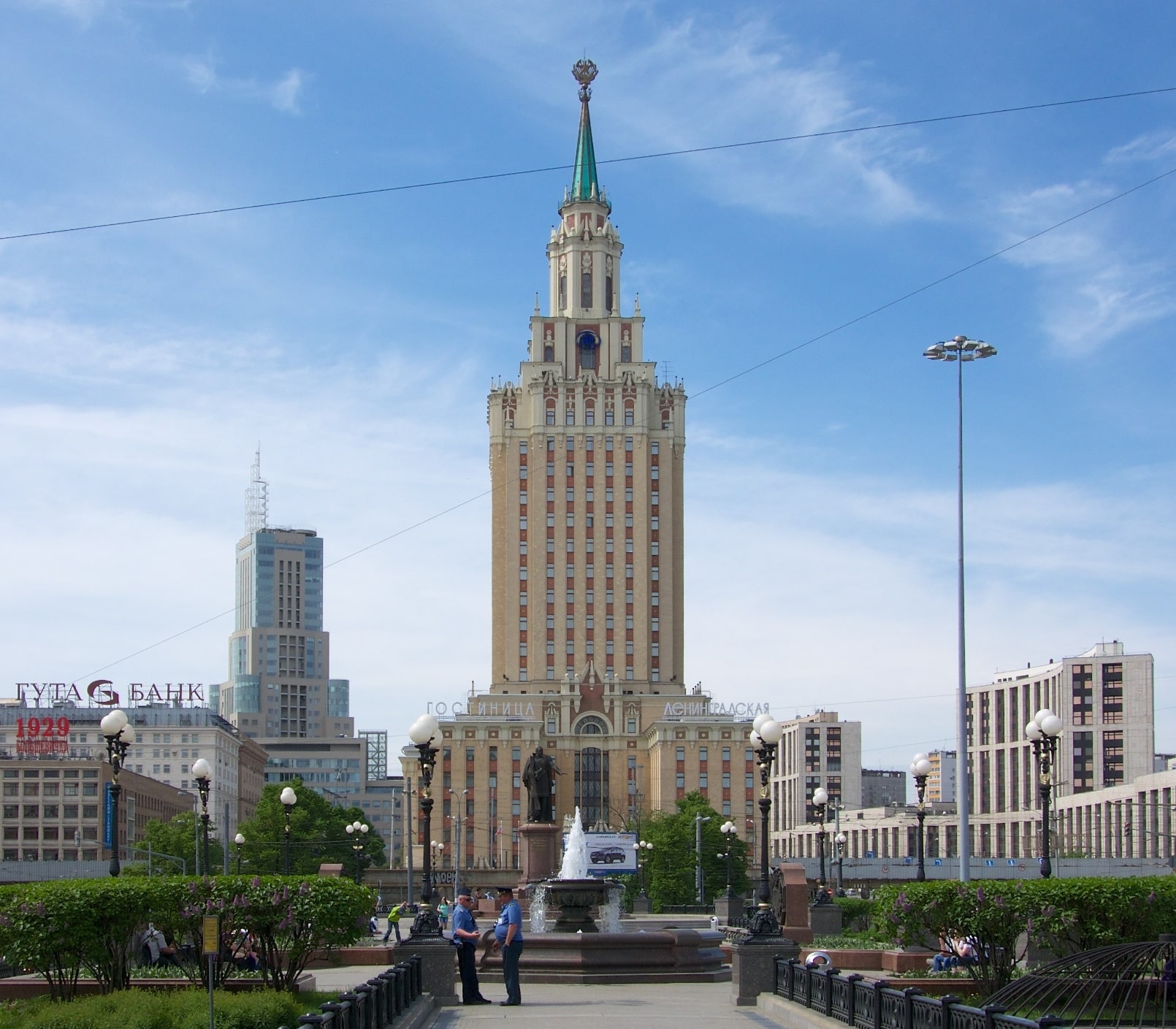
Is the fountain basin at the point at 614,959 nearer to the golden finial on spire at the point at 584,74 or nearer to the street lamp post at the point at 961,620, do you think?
the street lamp post at the point at 961,620

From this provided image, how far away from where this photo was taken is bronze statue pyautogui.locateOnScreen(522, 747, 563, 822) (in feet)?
186

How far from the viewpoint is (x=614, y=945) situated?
3319cm

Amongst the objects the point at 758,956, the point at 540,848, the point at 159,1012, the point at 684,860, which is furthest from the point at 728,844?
the point at 159,1012

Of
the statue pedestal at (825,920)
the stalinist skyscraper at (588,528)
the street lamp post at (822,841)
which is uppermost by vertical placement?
the stalinist skyscraper at (588,528)

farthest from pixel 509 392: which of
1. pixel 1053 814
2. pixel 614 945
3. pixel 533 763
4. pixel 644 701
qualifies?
pixel 614 945

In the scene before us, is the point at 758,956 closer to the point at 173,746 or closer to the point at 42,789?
the point at 42,789

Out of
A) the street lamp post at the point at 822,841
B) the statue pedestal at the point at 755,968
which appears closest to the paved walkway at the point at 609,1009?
the statue pedestal at the point at 755,968

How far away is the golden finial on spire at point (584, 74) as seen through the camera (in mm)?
150125

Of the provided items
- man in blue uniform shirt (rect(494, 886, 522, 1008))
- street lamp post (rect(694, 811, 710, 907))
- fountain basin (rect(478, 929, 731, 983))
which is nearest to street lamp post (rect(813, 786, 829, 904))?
fountain basin (rect(478, 929, 731, 983))

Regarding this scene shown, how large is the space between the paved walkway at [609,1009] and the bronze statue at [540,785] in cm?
2254

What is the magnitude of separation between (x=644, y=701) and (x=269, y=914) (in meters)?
118

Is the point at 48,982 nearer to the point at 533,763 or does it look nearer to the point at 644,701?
the point at 533,763

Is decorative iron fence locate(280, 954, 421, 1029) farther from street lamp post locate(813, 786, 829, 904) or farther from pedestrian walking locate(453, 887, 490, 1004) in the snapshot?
street lamp post locate(813, 786, 829, 904)

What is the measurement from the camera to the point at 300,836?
119 m
